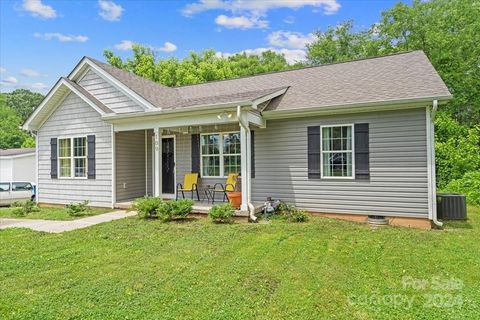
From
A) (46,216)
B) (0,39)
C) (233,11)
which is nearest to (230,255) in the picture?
(46,216)

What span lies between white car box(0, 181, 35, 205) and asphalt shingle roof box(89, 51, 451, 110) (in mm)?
7485

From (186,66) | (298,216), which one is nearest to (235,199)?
(298,216)

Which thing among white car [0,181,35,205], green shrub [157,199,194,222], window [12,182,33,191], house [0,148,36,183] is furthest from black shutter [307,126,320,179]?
house [0,148,36,183]

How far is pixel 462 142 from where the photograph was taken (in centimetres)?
1280

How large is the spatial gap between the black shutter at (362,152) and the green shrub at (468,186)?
591cm

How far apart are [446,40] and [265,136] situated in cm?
1487

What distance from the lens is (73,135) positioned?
1041 centimetres

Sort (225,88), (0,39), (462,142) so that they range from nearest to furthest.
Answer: (225,88)
(462,142)
(0,39)

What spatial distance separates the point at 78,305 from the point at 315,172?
6.18 m

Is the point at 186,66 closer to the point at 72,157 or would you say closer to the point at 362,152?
→ the point at 72,157

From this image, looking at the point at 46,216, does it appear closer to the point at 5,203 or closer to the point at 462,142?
the point at 5,203

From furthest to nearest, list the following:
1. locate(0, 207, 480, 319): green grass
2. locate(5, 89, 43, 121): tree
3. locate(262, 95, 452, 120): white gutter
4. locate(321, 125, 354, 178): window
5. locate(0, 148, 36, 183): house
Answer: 1. locate(5, 89, 43, 121): tree
2. locate(0, 148, 36, 183): house
3. locate(321, 125, 354, 178): window
4. locate(262, 95, 452, 120): white gutter
5. locate(0, 207, 480, 319): green grass

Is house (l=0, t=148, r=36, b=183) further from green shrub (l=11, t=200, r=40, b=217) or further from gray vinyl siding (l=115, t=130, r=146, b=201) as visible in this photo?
gray vinyl siding (l=115, t=130, r=146, b=201)

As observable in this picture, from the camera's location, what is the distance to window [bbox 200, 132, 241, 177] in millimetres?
9406
